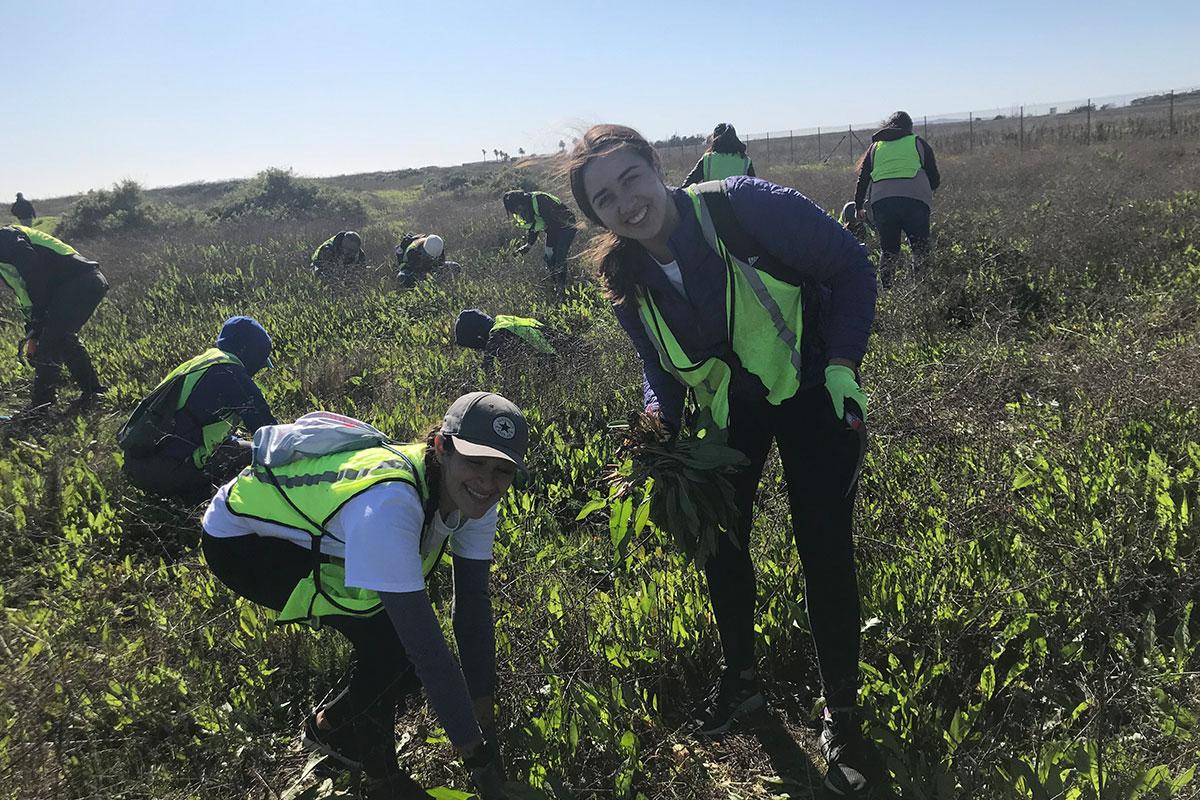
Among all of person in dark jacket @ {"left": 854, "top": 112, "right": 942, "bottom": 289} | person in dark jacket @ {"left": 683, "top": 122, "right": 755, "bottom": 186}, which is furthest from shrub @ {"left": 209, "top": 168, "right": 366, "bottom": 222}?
person in dark jacket @ {"left": 854, "top": 112, "right": 942, "bottom": 289}

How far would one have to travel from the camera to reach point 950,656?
2.21 m

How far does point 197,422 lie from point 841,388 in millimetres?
3373

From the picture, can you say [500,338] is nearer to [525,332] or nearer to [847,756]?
[525,332]

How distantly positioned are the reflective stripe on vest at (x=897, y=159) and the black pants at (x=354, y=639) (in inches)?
220

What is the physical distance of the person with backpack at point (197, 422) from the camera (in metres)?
3.55

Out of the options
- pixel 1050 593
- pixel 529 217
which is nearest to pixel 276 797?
pixel 1050 593

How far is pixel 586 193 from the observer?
1.82 meters

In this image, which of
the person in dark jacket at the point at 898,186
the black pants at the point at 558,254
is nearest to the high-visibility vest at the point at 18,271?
the black pants at the point at 558,254

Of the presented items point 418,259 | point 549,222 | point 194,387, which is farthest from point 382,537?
point 418,259

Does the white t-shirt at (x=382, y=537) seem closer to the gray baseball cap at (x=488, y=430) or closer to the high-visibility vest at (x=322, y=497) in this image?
the high-visibility vest at (x=322, y=497)

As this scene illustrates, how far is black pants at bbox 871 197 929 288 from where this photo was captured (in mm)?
6012

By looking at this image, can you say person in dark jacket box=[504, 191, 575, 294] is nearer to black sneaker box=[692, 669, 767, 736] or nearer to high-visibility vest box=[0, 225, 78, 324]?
high-visibility vest box=[0, 225, 78, 324]

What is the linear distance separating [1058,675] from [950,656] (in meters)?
0.31

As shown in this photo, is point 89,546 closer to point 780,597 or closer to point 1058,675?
point 780,597
